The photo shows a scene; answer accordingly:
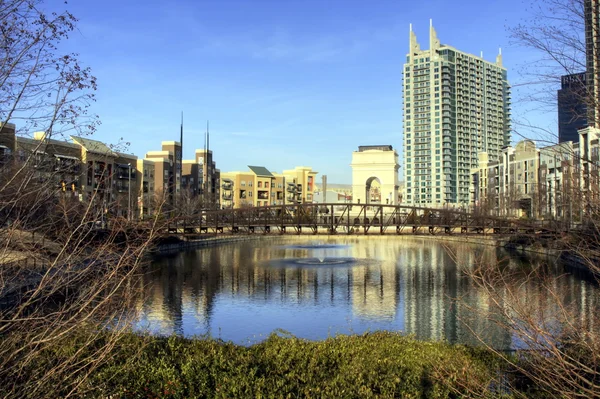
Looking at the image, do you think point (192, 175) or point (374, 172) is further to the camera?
point (192, 175)

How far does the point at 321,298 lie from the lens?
27.5 m

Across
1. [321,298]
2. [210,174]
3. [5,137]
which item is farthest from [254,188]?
[5,137]

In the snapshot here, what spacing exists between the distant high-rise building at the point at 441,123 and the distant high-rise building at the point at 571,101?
125 metres

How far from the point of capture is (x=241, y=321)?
2206 centimetres

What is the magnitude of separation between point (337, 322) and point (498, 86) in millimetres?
131874

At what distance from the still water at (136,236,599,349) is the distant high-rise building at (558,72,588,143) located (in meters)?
4.23

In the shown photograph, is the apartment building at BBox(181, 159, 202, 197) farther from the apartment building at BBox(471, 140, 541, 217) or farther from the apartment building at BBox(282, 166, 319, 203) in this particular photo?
the apartment building at BBox(471, 140, 541, 217)

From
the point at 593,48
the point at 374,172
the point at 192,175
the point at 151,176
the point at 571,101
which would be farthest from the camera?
the point at 192,175

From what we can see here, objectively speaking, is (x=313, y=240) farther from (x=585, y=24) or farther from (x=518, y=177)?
(x=585, y=24)

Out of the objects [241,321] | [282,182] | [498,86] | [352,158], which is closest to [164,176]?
[352,158]

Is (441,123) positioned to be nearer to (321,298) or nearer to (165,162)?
(165,162)

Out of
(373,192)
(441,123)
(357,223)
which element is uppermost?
(441,123)

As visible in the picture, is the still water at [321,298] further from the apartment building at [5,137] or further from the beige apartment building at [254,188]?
the beige apartment building at [254,188]

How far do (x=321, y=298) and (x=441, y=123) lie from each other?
10879cm
